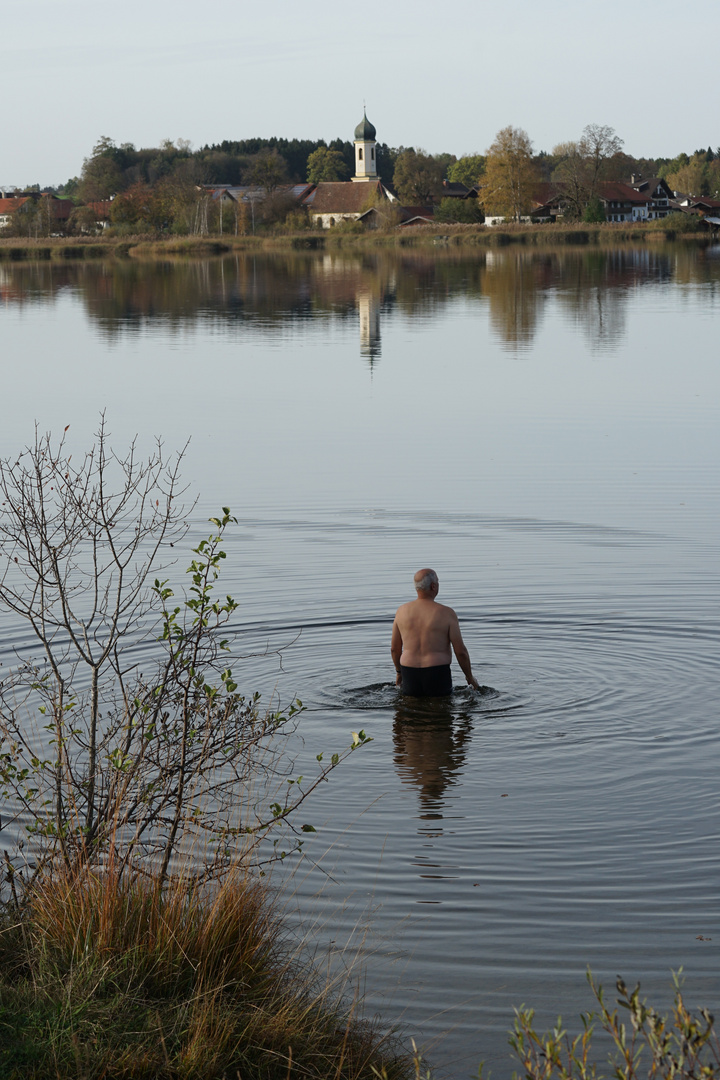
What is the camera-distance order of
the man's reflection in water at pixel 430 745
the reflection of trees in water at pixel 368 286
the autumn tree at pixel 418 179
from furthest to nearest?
the autumn tree at pixel 418 179 < the reflection of trees in water at pixel 368 286 < the man's reflection in water at pixel 430 745

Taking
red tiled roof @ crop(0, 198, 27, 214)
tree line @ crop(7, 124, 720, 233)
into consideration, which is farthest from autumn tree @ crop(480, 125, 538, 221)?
red tiled roof @ crop(0, 198, 27, 214)

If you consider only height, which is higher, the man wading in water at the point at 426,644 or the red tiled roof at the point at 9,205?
the red tiled roof at the point at 9,205

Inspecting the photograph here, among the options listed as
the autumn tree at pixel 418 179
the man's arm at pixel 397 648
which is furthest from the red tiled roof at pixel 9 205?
the man's arm at pixel 397 648

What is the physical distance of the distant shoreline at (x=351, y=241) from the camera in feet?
367

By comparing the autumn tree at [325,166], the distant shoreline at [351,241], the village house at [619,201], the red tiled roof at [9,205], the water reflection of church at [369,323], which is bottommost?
the water reflection of church at [369,323]

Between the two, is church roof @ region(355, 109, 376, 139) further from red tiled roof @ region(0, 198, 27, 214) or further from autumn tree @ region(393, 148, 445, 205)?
red tiled roof @ region(0, 198, 27, 214)

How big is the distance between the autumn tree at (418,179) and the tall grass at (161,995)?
6161 inches

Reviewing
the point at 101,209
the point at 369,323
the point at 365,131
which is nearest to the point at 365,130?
the point at 365,131

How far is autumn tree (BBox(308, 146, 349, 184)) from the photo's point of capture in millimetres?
191500

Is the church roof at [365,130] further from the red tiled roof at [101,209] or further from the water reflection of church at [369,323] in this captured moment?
the water reflection of church at [369,323]

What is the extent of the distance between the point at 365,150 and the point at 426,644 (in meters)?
182

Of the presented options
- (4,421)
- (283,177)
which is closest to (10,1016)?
(4,421)

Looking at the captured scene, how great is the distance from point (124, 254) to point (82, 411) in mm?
94699

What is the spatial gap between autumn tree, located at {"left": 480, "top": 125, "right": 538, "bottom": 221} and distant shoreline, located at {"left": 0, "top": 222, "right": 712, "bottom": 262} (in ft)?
9.42
